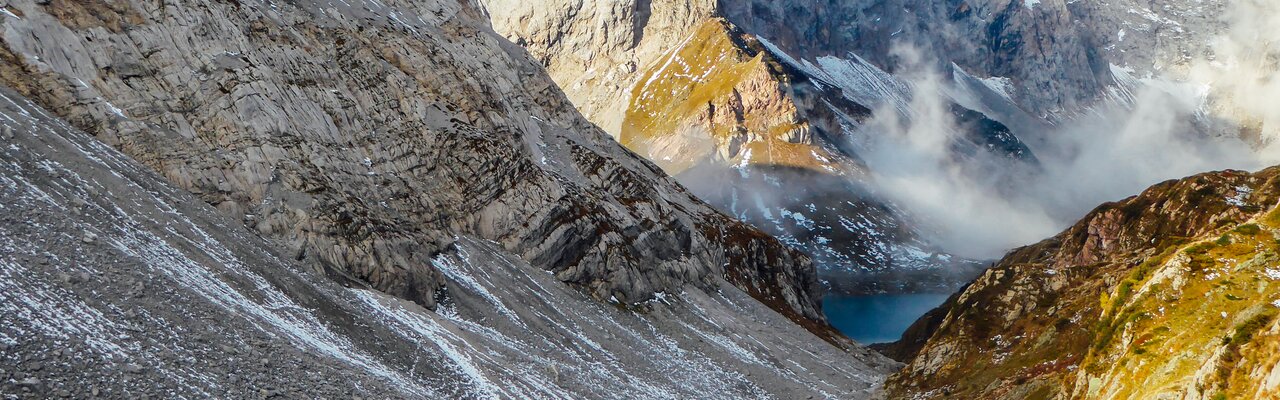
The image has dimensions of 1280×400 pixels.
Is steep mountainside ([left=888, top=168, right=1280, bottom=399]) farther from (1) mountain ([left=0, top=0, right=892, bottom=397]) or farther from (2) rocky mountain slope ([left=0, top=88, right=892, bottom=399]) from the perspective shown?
(2) rocky mountain slope ([left=0, top=88, right=892, bottom=399])

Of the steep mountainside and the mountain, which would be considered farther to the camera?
the mountain

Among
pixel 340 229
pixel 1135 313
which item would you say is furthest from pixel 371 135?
pixel 1135 313

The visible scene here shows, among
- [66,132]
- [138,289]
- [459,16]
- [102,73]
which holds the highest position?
[459,16]

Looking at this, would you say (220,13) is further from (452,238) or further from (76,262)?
(76,262)

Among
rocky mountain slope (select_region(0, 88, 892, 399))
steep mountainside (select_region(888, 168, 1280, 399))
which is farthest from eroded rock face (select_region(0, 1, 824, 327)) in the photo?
steep mountainside (select_region(888, 168, 1280, 399))

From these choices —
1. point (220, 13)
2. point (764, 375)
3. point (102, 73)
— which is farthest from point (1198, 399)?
point (220, 13)

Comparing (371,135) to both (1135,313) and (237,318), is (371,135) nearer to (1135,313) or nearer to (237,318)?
(237,318)

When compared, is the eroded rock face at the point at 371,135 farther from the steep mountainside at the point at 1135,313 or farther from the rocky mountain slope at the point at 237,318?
the steep mountainside at the point at 1135,313
